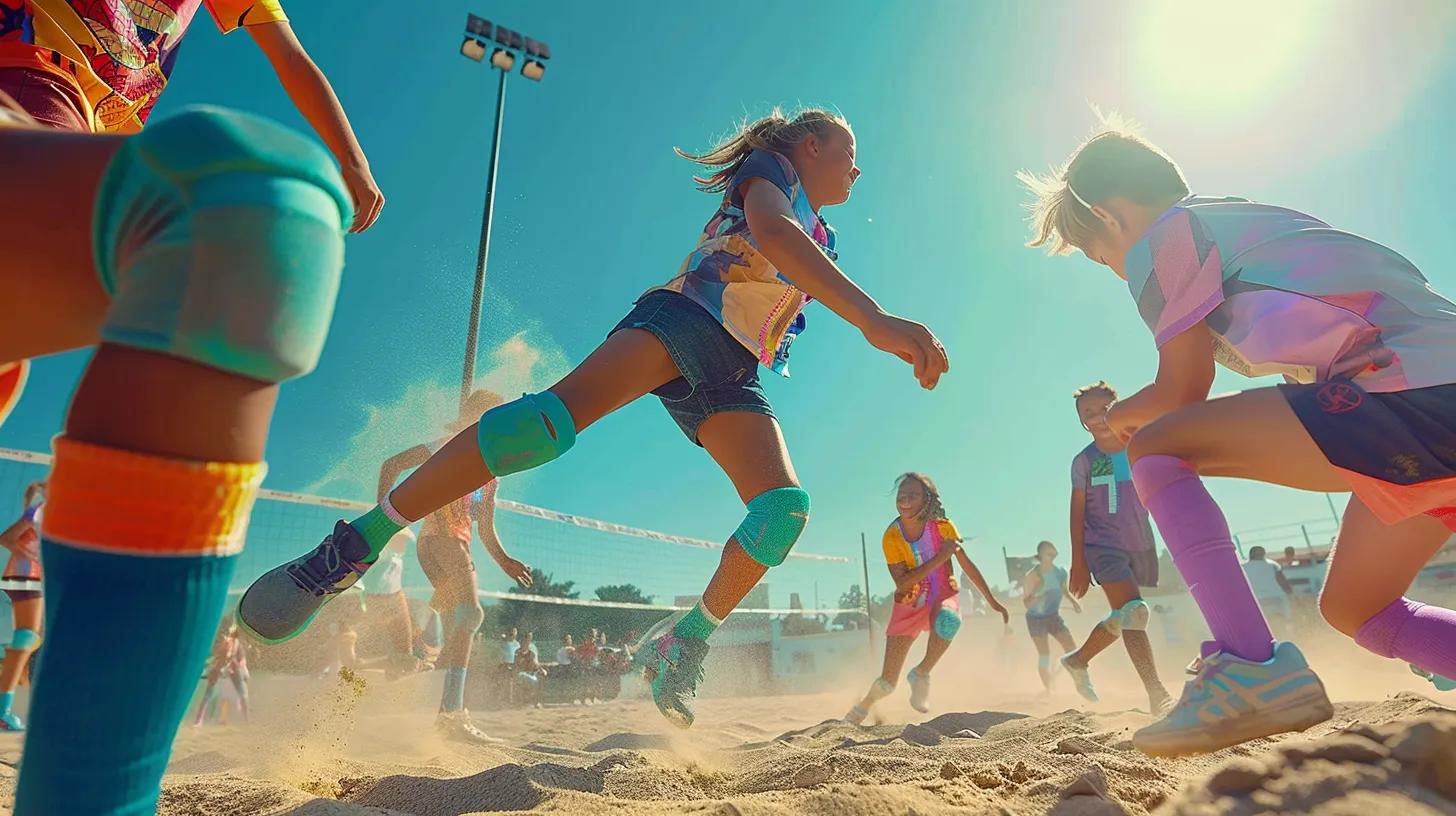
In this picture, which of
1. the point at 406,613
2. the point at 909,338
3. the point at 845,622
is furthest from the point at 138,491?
the point at 845,622

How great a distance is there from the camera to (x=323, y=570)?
2.00 m

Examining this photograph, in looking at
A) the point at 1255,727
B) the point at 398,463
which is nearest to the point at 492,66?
the point at 398,463

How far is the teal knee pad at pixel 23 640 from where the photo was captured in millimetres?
4973

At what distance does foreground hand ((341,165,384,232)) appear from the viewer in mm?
1540

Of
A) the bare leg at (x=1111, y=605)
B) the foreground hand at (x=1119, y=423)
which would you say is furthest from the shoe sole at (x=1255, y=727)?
the bare leg at (x=1111, y=605)

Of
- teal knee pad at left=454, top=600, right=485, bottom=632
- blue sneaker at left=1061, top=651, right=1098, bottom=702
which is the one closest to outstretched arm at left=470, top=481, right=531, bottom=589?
teal knee pad at left=454, top=600, right=485, bottom=632

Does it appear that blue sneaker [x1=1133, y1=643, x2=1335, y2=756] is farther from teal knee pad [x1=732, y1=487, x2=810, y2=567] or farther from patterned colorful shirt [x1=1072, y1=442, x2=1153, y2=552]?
patterned colorful shirt [x1=1072, y1=442, x2=1153, y2=552]

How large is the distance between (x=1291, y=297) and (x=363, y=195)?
6.96 ft

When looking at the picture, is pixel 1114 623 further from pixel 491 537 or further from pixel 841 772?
pixel 491 537

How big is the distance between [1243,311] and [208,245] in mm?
2077

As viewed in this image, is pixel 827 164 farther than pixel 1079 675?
No

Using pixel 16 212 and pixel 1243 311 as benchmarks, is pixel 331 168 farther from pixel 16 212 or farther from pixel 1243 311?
pixel 1243 311

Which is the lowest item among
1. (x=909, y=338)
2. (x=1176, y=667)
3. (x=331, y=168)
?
(x=1176, y=667)

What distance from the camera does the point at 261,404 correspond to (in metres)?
0.69
